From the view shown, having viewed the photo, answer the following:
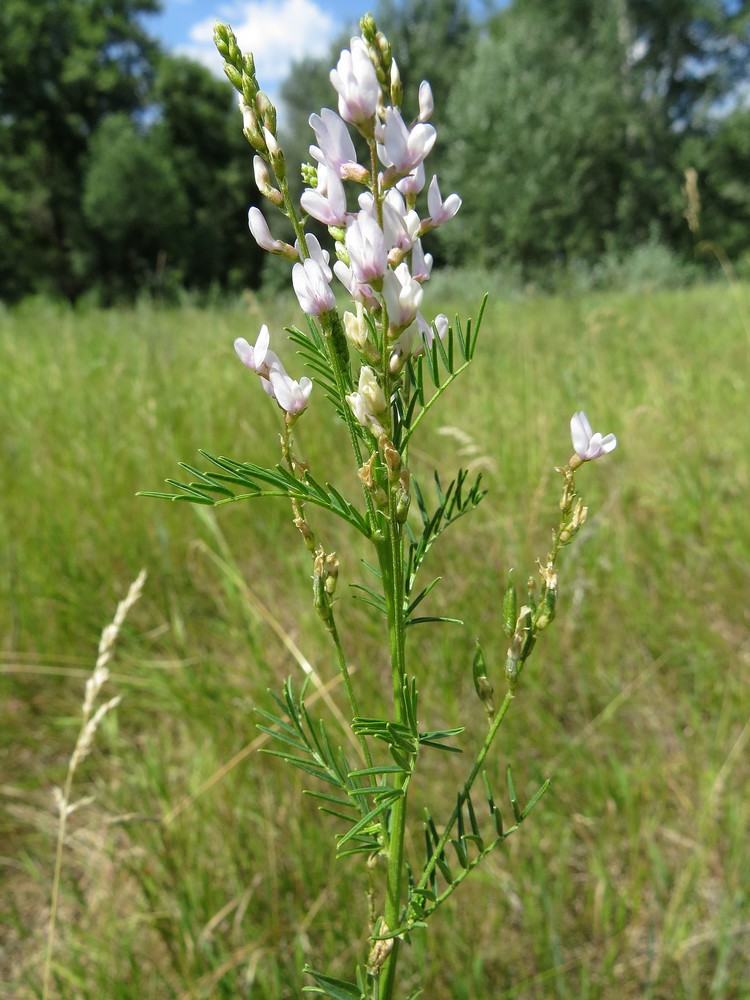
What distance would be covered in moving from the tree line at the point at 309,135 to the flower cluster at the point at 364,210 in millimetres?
14115

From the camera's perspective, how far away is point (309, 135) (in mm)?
19062

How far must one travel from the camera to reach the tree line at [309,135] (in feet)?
50.6

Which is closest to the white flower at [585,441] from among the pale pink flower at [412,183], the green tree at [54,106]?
the pale pink flower at [412,183]

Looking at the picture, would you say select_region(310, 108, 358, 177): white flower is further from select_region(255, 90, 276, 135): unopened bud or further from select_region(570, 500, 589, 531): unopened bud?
select_region(570, 500, 589, 531): unopened bud

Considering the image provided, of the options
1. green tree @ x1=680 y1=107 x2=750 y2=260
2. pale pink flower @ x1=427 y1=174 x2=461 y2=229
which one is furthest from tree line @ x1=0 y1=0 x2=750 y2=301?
pale pink flower @ x1=427 y1=174 x2=461 y2=229

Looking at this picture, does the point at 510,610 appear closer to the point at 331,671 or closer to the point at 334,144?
the point at 334,144

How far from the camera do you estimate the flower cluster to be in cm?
50

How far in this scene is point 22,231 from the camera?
19609mm

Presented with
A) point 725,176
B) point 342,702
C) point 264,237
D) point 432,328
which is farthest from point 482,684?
point 725,176

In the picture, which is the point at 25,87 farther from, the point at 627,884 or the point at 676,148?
the point at 627,884

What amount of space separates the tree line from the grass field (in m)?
12.2

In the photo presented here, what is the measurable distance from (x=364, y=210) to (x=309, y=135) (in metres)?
20.9

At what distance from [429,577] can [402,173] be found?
1.67 m

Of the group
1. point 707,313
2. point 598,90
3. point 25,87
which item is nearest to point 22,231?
point 25,87
